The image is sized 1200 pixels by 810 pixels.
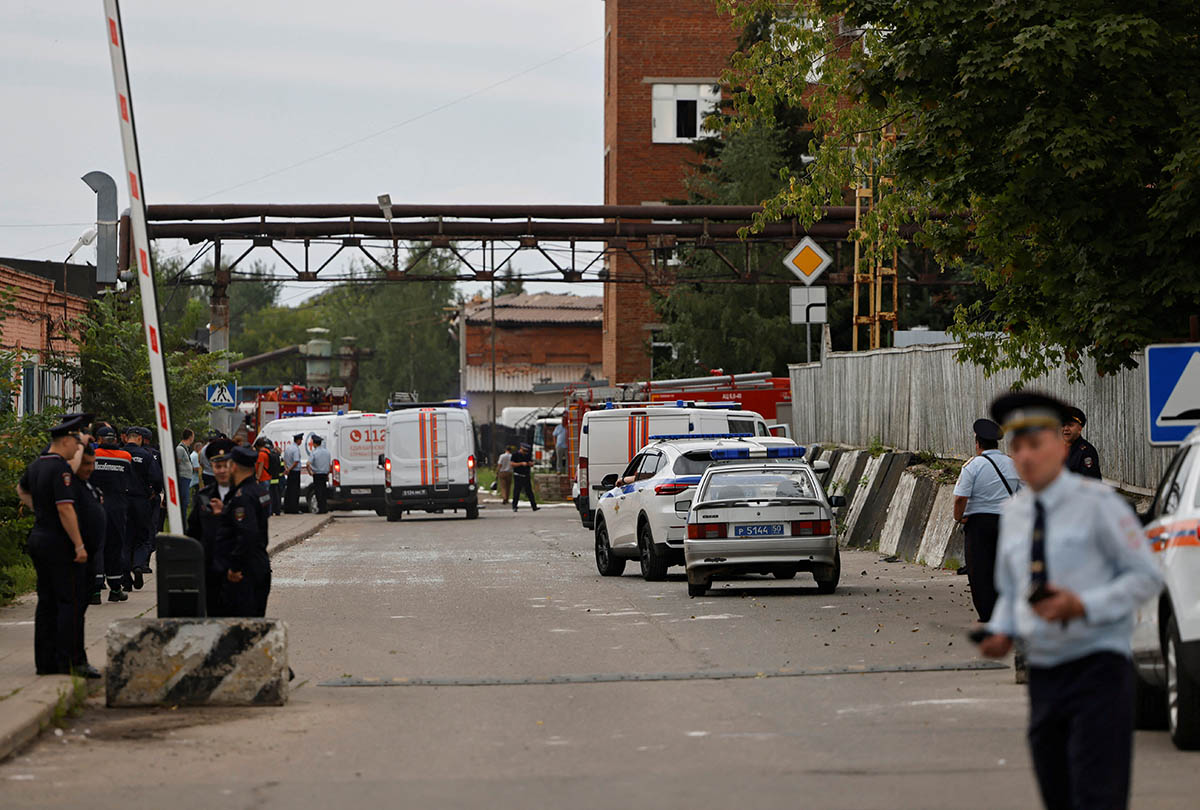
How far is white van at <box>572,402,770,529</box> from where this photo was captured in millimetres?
30500

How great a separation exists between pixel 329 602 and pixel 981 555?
7842 millimetres

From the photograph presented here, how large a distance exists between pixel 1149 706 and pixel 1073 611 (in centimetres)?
510

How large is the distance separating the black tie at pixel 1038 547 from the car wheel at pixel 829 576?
1391 cm

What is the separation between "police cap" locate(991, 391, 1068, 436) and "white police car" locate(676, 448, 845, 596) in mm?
13251

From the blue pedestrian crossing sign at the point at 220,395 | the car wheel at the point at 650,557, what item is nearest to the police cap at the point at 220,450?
the car wheel at the point at 650,557

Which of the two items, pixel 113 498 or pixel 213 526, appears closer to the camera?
pixel 213 526

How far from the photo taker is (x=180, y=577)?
11.6m

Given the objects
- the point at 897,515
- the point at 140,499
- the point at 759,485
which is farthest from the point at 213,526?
the point at 897,515

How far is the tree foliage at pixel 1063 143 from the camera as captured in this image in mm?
14945

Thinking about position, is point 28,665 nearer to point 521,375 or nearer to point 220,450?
point 220,450

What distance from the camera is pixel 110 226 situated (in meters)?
31.3

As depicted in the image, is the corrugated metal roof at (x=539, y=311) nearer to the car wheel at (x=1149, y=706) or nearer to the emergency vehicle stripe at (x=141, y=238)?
the emergency vehicle stripe at (x=141, y=238)

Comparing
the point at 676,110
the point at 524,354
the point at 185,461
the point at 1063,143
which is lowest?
the point at 185,461

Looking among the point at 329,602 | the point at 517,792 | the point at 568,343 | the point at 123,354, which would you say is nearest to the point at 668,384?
the point at 123,354
